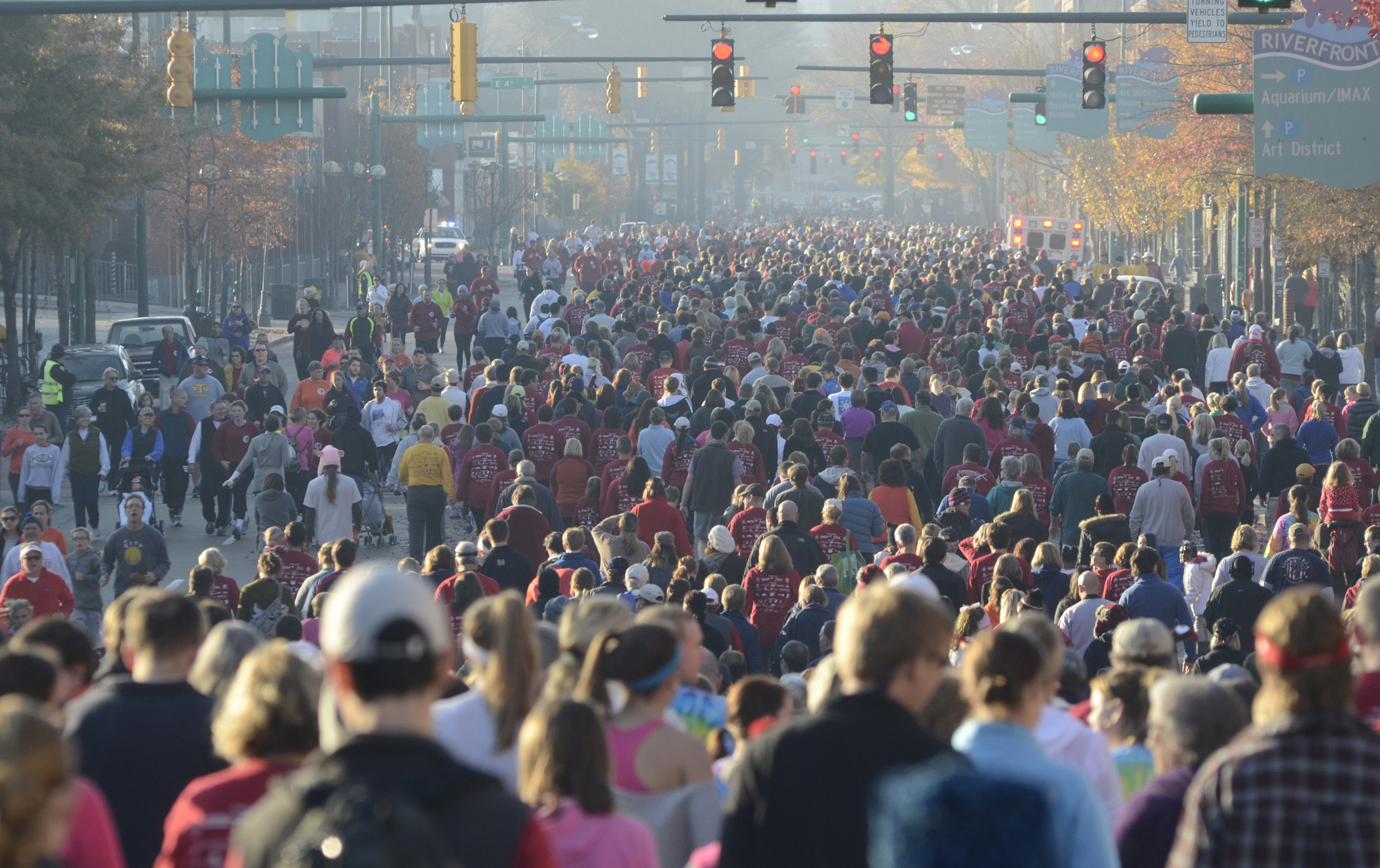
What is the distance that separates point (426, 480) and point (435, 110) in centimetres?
3413

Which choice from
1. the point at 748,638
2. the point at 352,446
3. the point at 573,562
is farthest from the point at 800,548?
the point at 352,446

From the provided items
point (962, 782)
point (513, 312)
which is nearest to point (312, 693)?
point (962, 782)

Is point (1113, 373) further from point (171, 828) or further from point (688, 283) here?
point (171, 828)

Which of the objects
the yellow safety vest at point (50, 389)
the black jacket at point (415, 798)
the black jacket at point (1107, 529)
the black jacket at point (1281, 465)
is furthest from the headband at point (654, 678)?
the yellow safety vest at point (50, 389)

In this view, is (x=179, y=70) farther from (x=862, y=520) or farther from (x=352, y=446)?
(x=862, y=520)

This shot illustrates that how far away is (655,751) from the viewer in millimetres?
4695

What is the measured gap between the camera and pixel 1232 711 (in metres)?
4.78

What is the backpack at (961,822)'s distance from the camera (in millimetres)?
2730

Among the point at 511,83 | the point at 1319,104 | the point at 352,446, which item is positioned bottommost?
the point at 352,446

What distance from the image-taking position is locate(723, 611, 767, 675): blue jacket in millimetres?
10414

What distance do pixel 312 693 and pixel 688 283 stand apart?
2998 cm

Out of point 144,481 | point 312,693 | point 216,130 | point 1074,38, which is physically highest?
point 1074,38

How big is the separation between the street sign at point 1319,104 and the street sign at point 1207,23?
1355mm

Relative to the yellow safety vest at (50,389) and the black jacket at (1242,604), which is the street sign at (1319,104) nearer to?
the black jacket at (1242,604)
